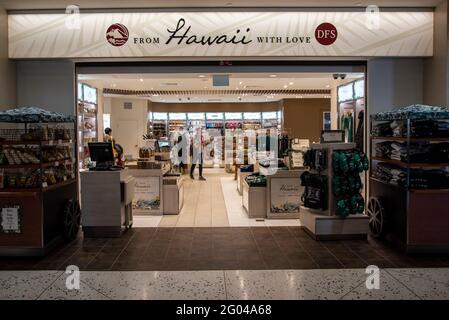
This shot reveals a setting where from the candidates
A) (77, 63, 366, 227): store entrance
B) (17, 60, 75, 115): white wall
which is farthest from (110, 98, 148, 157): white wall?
(17, 60, 75, 115): white wall

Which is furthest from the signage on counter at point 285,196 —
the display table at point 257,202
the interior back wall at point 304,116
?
the interior back wall at point 304,116

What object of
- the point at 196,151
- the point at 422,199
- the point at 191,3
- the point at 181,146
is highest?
the point at 191,3

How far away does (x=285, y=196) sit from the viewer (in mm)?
7344

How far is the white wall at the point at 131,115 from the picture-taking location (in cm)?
1744

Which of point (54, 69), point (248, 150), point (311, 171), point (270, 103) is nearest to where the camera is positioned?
point (311, 171)

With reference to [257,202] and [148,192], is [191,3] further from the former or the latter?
[257,202]

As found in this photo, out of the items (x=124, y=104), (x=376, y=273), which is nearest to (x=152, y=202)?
(x=376, y=273)

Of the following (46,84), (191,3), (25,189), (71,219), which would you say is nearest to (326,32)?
(191,3)

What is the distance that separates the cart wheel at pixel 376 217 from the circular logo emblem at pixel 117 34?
15.3ft

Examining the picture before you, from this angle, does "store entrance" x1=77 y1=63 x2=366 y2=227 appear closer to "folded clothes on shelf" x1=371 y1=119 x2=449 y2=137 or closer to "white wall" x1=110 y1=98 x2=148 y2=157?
"white wall" x1=110 y1=98 x2=148 y2=157

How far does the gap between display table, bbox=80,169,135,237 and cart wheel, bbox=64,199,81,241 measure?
12cm

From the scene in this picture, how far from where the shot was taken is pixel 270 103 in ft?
65.3

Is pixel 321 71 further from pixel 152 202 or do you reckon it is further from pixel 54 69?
pixel 54 69

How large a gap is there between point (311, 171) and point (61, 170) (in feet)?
12.0
